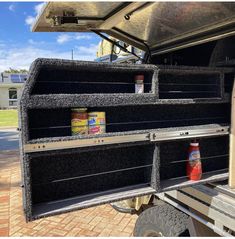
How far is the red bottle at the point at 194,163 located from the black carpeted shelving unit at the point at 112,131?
0.21ft

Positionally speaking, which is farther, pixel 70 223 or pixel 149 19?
pixel 70 223

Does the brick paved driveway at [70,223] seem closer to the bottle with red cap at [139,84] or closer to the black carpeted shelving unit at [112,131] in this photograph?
the black carpeted shelving unit at [112,131]

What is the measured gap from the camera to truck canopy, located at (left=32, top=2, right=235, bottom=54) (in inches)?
68.9

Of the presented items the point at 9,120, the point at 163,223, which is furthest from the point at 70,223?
the point at 9,120

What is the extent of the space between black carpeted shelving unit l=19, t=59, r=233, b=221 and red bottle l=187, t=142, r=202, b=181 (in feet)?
0.21

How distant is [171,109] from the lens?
83.1 inches

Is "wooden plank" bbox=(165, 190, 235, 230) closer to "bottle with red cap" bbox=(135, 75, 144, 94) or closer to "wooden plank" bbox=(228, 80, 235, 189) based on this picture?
"wooden plank" bbox=(228, 80, 235, 189)

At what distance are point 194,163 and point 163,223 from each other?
552mm

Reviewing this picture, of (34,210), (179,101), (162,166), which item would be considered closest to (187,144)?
(162,166)

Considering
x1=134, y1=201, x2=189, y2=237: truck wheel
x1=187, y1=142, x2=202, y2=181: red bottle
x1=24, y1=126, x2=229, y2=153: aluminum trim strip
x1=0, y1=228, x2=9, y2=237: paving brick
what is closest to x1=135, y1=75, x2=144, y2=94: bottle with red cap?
x1=24, y1=126, x2=229, y2=153: aluminum trim strip

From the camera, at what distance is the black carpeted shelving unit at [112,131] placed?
1.58 m

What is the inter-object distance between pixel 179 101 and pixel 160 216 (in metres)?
0.96

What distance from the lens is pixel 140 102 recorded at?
5.89ft

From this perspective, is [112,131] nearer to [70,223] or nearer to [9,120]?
[70,223]
